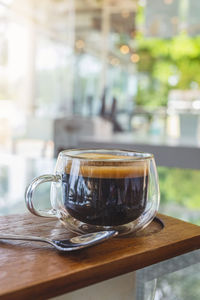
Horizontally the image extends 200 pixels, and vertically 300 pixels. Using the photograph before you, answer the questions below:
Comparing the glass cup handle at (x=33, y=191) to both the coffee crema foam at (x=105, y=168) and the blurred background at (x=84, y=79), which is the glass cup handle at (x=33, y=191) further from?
the blurred background at (x=84, y=79)

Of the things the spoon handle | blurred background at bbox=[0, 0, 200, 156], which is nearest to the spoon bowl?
the spoon handle

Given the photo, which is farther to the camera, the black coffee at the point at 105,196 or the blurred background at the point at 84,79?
the blurred background at the point at 84,79

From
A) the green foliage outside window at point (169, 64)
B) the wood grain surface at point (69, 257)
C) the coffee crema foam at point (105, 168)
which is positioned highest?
the green foliage outside window at point (169, 64)

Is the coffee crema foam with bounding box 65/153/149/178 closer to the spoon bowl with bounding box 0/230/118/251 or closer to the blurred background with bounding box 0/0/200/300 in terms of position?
the spoon bowl with bounding box 0/230/118/251

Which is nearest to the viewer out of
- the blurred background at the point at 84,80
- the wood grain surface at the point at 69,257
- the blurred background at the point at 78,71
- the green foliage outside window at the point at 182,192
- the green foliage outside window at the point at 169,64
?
the wood grain surface at the point at 69,257

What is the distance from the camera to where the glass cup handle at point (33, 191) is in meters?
0.31

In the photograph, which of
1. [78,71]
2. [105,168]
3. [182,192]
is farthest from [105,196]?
[78,71]

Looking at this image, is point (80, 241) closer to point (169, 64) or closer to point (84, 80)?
point (84, 80)

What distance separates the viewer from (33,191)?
313 mm

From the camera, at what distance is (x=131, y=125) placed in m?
5.06

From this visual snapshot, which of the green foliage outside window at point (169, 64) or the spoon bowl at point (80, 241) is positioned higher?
the green foliage outside window at point (169, 64)

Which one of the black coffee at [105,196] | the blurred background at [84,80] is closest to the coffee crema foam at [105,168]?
the black coffee at [105,196]

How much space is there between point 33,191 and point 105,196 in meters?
0.06

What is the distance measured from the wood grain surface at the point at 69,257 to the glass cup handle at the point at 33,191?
0.02 m
